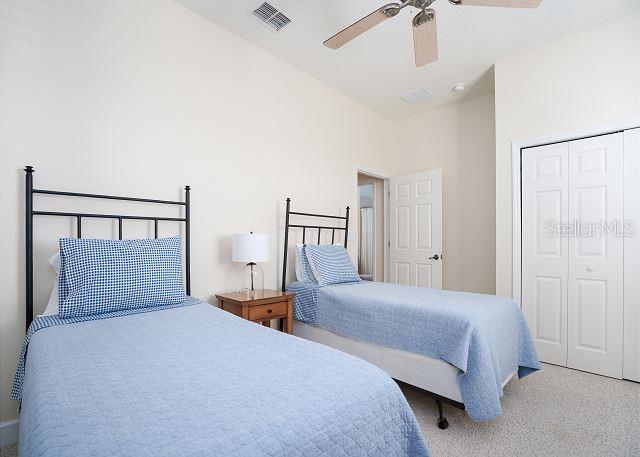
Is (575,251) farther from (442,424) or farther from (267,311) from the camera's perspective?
(267,311)

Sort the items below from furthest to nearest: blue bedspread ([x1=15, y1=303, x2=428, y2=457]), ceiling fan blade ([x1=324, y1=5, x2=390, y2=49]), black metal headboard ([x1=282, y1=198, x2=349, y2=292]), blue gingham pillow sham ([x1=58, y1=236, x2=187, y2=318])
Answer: black metal headboard ([x1=282, y1=198, x2=349, y2=292]) < ceiling fan blade ([x1=324, y1=5, x2=390, y2=49]) < blue gingham pillow sham ([x1=58, y1=236, x2=187, y2=318]) < blue bedspread ([x1=15, y1=303, x2=428, y2=457])

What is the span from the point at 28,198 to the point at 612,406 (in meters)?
3.78

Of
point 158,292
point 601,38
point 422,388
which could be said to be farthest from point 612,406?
point 158,292

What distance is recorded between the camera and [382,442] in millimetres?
926

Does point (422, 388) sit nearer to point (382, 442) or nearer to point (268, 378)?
point (382, 442)

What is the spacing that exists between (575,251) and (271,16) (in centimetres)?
322

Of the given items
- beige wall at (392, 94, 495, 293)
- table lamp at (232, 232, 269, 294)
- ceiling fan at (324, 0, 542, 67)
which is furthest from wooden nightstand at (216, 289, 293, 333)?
beige wall at (392, 94, 495, 293)

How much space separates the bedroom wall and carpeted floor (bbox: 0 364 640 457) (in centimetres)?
137

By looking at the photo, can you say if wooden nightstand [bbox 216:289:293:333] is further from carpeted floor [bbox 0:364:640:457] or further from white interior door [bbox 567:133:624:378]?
white interior door [bbox 567:133:624:378]

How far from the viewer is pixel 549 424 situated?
1.90 m

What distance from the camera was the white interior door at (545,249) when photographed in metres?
2.85

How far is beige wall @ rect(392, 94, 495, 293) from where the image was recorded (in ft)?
12.3

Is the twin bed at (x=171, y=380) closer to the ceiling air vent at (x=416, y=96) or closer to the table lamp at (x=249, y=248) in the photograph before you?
the table lamp at (x=249, y=248)

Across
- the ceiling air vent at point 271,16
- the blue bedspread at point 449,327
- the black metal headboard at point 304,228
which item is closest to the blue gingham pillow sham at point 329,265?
the blue bedspread at point 449,327
